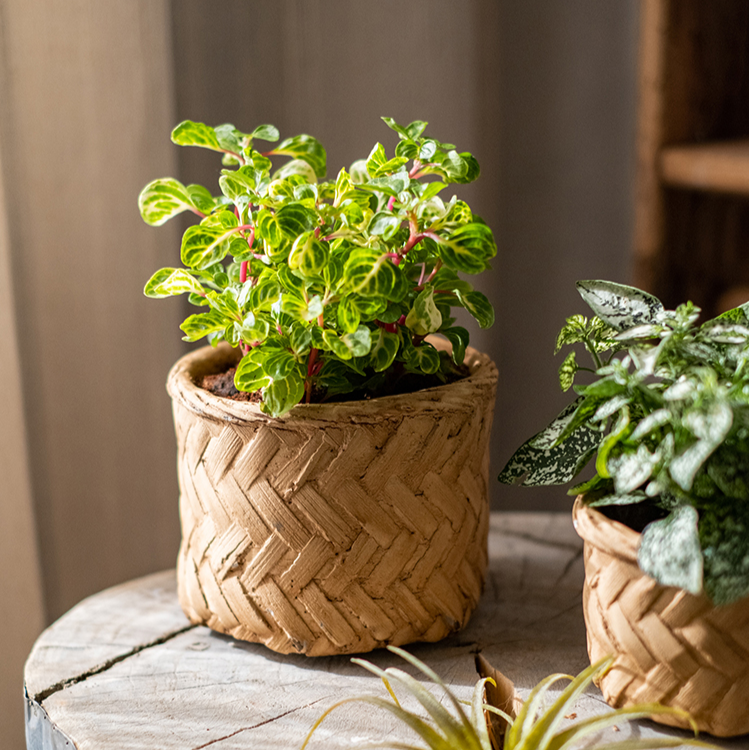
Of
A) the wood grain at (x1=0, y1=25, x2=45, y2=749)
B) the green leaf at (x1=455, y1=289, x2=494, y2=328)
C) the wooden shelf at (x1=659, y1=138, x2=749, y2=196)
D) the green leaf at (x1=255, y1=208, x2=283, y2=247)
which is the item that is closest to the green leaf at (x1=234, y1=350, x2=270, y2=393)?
the green leaf at (x1=255, y1=208, x2=283, y2=247)

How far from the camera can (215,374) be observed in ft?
3.09

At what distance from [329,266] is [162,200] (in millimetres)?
235

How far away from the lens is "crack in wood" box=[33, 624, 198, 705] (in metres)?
0.78

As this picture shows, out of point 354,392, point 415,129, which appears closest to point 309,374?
point 354,392

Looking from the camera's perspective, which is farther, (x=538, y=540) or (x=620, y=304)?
(x=538, y=540)

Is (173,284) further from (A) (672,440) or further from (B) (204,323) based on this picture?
(A) (672,440)

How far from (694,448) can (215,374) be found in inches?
22.0

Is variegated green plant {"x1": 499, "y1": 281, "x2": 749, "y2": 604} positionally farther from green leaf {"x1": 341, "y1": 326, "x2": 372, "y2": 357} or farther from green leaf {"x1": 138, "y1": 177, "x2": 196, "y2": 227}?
green leaf {"x1": 138, "y1": 177, "x2": 196, "y2": 227}

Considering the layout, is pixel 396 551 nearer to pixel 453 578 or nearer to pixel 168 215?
pixel 453 578

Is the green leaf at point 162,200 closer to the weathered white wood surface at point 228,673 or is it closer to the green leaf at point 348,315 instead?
the green leaf at point 348,315

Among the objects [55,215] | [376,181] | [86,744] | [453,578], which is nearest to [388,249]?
[376,181]

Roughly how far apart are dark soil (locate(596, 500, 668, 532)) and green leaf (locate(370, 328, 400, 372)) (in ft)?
0.77

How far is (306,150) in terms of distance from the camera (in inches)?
34.5

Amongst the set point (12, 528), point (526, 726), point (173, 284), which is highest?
point (173, 284)
